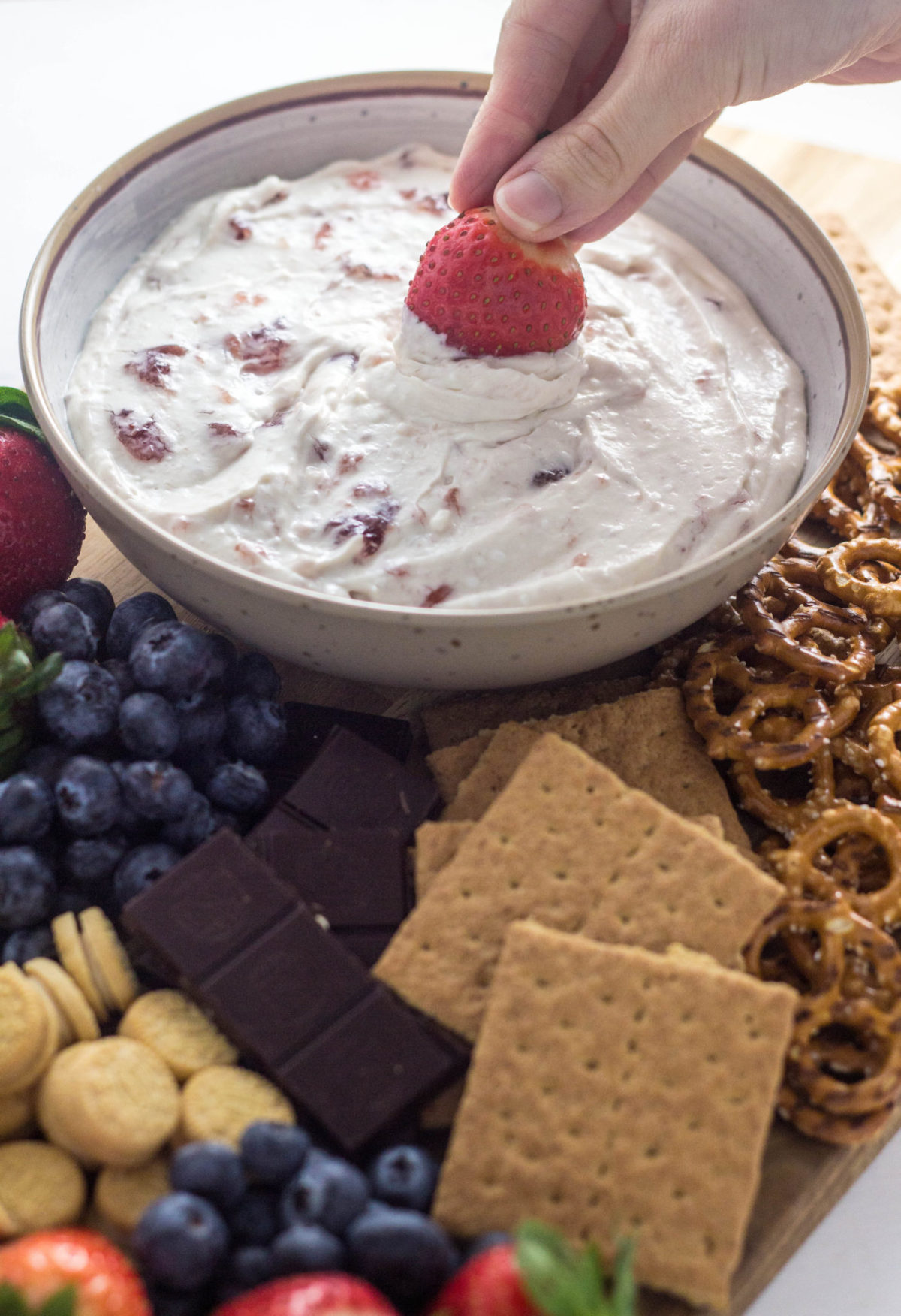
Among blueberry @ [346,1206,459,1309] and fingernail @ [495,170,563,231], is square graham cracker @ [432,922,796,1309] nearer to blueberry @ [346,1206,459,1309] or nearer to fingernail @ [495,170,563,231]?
blueberry @ [346,1206,459,1309]

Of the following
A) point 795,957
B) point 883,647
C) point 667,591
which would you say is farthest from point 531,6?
point 795,957

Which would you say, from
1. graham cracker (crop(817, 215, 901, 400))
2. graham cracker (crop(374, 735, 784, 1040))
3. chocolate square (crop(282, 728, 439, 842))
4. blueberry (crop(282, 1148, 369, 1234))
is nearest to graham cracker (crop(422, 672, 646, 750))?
chocolate square (crop(282, 728, 439, 842))

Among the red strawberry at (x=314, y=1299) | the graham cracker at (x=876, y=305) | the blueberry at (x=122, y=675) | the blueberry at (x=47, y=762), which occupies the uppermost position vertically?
the graham cracker at (x=876, y=305)

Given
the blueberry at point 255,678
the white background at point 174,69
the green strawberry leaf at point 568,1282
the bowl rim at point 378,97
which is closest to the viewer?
the green strawberry leaf at point 568,1282

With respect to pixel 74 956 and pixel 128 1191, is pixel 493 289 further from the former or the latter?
pixel 128 1191

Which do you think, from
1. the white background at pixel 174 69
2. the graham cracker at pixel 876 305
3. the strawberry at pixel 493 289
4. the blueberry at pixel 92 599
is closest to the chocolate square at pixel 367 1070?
the blueberry at pixel 92 599

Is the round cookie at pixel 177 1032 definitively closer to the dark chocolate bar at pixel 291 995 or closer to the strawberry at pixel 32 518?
the dark chocolate bar at pixel 291 995

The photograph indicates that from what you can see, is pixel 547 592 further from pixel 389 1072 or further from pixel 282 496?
pixel 389 1072
